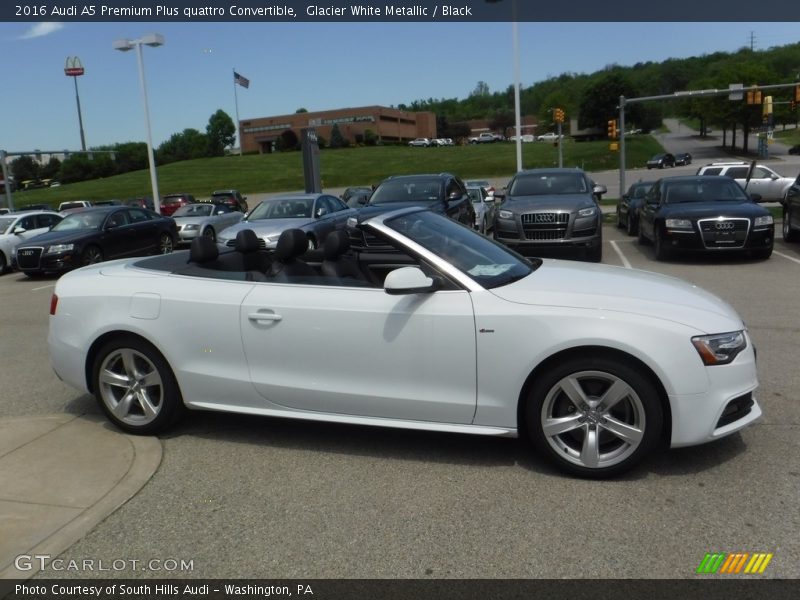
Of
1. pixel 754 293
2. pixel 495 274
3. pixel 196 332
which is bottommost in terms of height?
pixel 754 293

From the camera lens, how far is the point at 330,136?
126312mm

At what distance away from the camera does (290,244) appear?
15.7 feet

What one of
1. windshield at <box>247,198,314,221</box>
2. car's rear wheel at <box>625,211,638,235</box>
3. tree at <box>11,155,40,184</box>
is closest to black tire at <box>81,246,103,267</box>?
windshield at <box>247,198,314,221</box>

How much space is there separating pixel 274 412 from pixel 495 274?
166 centimetres

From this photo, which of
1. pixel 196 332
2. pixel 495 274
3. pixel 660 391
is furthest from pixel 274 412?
pixel 660 391

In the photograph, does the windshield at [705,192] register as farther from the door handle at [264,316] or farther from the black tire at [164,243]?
the black tire at [164,243]

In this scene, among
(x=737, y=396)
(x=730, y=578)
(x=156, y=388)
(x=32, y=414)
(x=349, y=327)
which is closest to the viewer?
(x=730, y=578)

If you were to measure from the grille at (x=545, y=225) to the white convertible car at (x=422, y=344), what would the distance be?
7387mm

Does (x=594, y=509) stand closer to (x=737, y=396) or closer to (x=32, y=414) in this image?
(x=737, y=396)

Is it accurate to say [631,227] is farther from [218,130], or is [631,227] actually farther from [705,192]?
[218,130]

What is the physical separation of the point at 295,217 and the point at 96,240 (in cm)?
495

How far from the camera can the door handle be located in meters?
4.36

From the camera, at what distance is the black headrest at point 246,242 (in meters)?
5.11

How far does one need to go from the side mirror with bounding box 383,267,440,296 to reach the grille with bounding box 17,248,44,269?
45.8 ft
